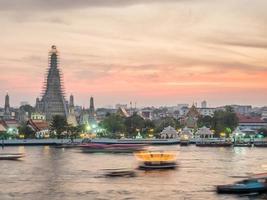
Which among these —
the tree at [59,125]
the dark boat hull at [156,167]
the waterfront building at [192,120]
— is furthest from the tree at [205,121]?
the dark boat hull at [156,167]

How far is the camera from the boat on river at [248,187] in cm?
2442

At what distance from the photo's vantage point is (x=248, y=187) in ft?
80.1

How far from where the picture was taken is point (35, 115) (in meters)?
82.3

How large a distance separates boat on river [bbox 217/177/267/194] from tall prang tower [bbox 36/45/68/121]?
58.9 meters

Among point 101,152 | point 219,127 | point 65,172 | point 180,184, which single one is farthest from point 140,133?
point 180,184

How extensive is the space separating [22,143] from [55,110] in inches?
730

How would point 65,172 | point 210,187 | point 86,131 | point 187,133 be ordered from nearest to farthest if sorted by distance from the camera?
point 210,187, point 65,172, point 187,133, point 86,131

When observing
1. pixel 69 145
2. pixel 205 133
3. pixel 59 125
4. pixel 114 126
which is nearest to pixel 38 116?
pixel 114 126

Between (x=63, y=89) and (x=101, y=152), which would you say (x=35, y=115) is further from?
(x=101, y=152)

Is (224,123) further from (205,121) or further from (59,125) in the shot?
(59,125)

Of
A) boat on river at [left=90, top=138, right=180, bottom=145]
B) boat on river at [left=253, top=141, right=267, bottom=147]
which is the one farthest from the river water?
boat on river at [left=253, top=141, right=267, bottom=147]

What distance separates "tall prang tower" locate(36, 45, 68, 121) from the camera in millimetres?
83438

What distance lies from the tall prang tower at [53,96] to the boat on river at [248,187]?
58.9 m

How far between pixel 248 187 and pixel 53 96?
6097 cm
